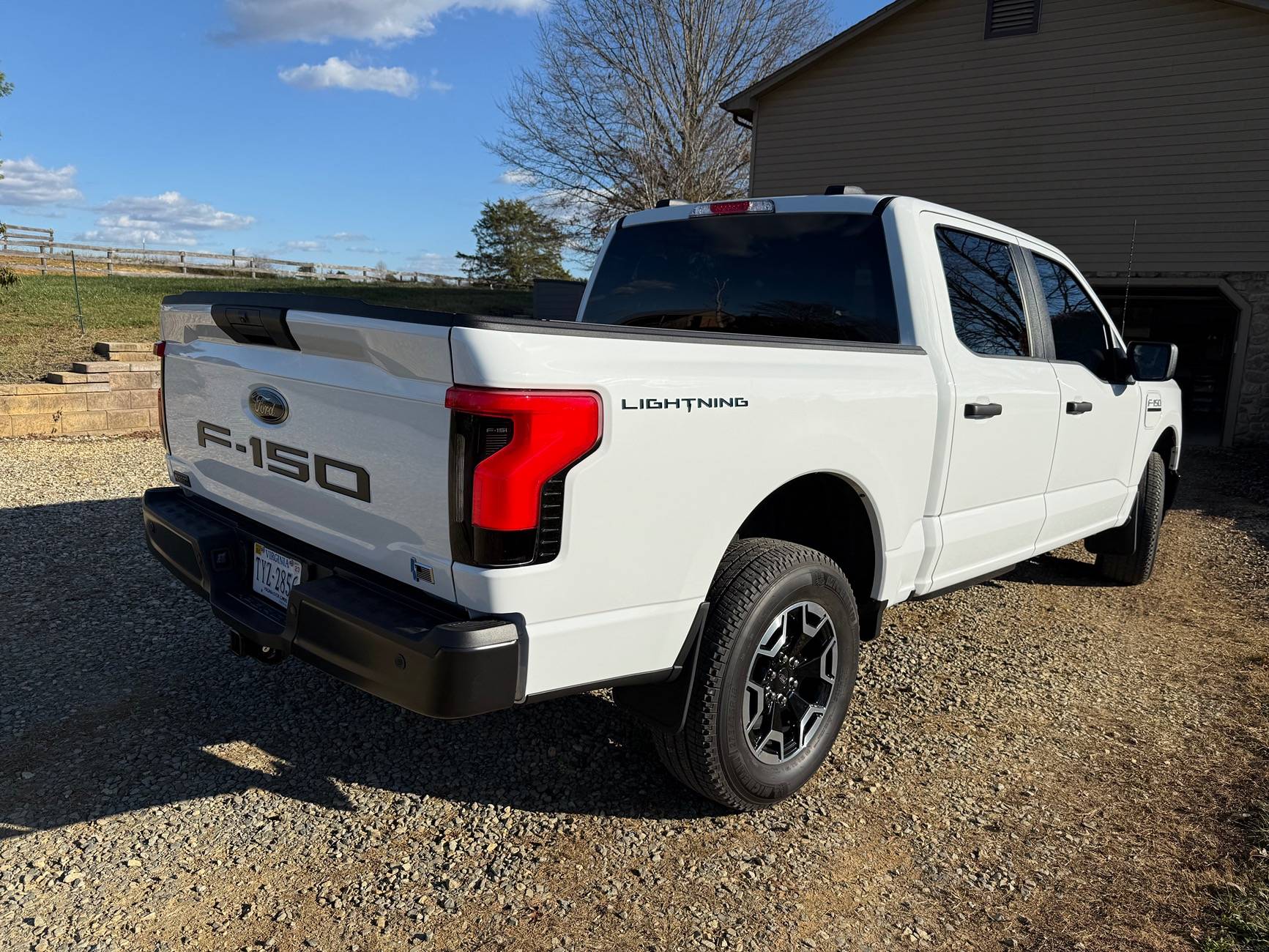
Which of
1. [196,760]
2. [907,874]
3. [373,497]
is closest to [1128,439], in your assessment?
[907,874]

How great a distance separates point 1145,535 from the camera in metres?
5.61

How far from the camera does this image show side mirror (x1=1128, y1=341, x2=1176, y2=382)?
4.66m

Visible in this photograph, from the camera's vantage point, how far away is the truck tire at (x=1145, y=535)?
5539mm

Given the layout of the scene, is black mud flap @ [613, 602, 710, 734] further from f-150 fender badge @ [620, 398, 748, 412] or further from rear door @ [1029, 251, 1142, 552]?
rear door @ [1029, 251, 1142, 552]

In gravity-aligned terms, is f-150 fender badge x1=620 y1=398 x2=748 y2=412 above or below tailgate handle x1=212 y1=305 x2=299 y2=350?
below

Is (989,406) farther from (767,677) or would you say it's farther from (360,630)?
(360,630)

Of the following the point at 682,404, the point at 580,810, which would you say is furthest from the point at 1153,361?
the point at 580,810

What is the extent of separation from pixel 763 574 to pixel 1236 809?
6.53ft

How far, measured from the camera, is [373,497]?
2383mm

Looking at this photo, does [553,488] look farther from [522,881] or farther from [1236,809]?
[1236,809]

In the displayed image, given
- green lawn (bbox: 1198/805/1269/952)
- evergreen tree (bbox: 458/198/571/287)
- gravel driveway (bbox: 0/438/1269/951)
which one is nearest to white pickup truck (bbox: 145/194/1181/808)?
gravel driveway (bbox: 0/438/1269/951)

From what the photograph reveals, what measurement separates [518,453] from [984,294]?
259cm

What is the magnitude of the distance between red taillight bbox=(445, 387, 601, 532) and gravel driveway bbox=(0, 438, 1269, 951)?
3.86ft

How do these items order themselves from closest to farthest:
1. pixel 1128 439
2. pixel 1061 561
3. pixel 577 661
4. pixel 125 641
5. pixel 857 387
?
pixel 577 661 < pixel 857 387 < pixel 125 641 < pixel 1128 439 < pixel 1061 561
